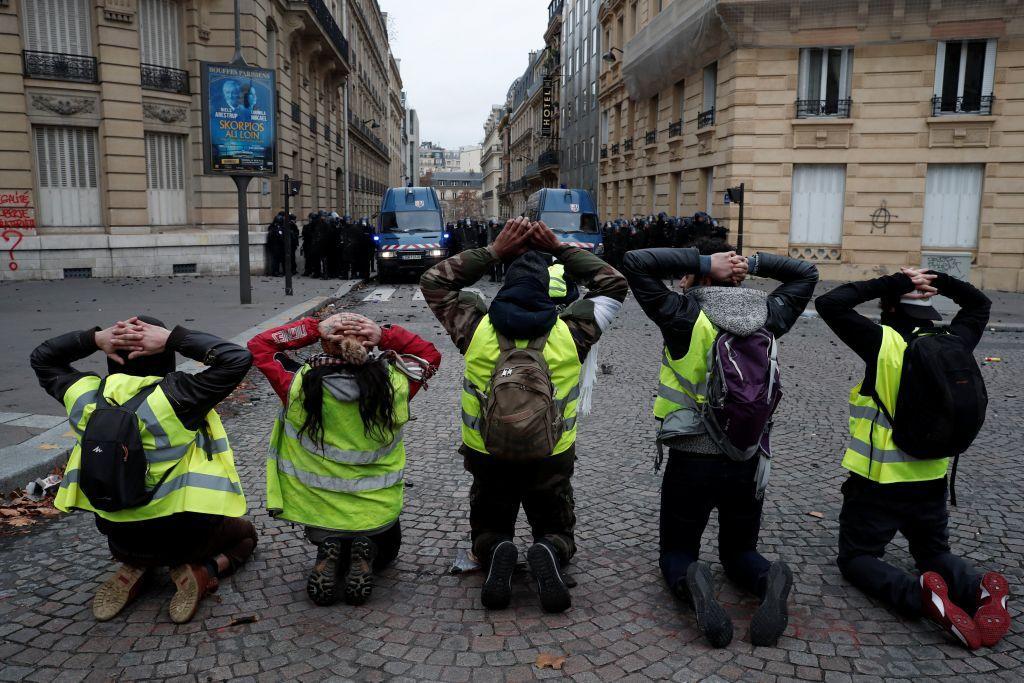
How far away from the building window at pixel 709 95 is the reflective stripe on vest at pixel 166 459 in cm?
2176

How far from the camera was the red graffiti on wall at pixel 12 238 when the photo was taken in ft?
59.1

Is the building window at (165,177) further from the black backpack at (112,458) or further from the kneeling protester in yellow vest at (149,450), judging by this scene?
the black backpack at (112,458)

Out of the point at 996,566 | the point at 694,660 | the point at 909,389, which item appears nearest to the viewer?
the point at 694,660

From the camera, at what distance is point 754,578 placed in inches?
143

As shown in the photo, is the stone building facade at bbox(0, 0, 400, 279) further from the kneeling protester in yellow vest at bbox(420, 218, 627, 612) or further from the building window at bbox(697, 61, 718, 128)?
the kneeling protester in yellow vest at bbox(420, 218, 627, 612)

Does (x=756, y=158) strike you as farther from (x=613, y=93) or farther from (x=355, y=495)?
(x=355, y=495)

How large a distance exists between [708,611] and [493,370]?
1328 millimetres

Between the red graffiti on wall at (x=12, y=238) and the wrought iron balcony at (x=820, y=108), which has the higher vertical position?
the wrought iron balcony at (x=820, y=108)

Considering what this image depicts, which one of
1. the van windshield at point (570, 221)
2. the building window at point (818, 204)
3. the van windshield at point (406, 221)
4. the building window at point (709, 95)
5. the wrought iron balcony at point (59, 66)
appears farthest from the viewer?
the building window at point (709, 95)

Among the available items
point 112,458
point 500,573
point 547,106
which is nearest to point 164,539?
point 112,458

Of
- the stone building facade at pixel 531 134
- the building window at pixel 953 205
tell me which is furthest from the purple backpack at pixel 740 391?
the stone building facade at pixel 531 134

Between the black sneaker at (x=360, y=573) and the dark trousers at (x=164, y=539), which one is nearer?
the dark trousers at (x=164, y=539)

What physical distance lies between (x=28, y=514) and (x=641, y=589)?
3.61m

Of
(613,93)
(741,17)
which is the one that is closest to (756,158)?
(741,17)
